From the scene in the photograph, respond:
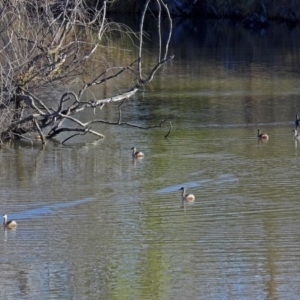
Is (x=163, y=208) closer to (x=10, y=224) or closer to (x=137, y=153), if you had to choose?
(x=10, y=224)

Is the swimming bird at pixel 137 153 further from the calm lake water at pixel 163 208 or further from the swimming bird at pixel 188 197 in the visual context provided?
the swimming bird at pixel 188 197

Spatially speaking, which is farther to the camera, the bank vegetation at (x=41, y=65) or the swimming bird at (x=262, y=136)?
the swimming bird at (x=262, y=136)

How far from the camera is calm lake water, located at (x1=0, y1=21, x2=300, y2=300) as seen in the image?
356 inches

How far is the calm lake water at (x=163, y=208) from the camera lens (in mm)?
9039

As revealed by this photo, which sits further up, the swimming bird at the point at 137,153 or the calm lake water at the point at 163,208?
the swimming bird at the point at 137,153

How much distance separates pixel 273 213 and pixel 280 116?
315 inches

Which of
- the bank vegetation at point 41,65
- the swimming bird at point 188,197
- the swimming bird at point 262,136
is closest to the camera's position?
the swimming bird at point 188,197

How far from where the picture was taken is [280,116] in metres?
19.3

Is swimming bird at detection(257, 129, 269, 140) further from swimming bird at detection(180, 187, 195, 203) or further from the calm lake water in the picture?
swimming bird at detection(180, 187, 195, 203)

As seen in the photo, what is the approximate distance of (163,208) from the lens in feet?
39.2

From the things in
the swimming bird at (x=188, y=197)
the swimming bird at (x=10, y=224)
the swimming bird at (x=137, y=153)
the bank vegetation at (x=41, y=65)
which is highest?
the bank vegetation at (x=41, y=65)

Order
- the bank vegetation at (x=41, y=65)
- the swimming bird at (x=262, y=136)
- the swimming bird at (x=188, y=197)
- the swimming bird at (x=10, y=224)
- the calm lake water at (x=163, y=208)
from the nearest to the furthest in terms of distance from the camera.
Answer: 1. the calm lake water at (x=163, y=208)
2. the swimming bird at (x=10, y=224)
3. the swimming bird at (x=188, y=197)
4. the bank vegetation at (x=41, y=65)
5. the swimming bird at (x=262, y=136)

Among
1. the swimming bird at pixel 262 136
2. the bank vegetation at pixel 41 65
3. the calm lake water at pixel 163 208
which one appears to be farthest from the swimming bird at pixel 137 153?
the swimming bird at pixel 262 136

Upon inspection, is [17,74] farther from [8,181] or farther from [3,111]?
[8,181]
